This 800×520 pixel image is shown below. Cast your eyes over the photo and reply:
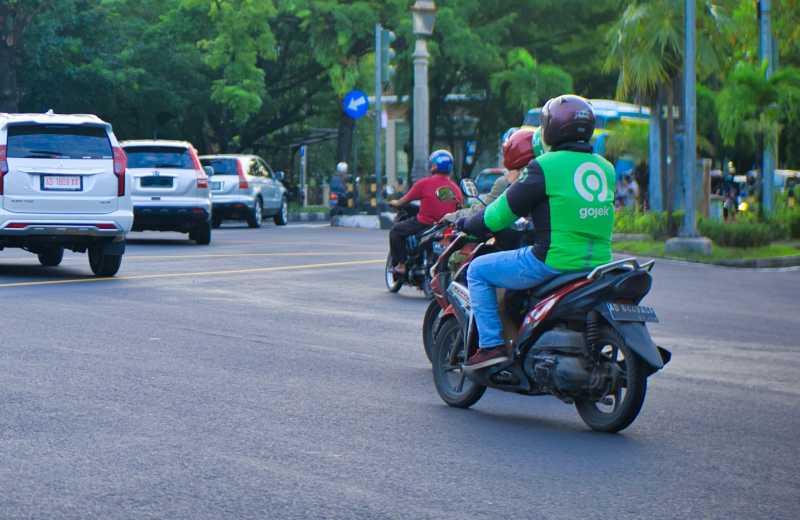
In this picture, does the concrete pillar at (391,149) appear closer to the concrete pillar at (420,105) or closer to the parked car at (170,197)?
the concrete pillar at (420,105)

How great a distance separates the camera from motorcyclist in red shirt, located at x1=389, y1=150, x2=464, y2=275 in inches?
634

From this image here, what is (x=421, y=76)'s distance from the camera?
33.7 m

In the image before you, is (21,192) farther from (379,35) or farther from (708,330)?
(379,35)

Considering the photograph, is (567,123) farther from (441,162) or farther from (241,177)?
(241,177)

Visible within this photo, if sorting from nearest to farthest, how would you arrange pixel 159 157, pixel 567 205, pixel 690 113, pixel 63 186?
1. pixel 567 205
2. pixel 63 186
3. pixel 690 113
4. pixel 159 157

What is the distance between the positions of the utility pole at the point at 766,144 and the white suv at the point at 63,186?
59.6 feet

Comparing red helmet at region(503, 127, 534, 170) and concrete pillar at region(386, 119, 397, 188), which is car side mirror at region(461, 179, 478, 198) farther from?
concrete pillar at region(386, 119, 397, 188)

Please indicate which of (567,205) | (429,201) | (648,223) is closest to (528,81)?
(648,223)

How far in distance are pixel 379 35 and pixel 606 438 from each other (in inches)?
1126

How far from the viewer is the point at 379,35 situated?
36.0 m

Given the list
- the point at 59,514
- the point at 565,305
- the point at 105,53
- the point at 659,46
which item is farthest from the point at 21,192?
the point at 105,53

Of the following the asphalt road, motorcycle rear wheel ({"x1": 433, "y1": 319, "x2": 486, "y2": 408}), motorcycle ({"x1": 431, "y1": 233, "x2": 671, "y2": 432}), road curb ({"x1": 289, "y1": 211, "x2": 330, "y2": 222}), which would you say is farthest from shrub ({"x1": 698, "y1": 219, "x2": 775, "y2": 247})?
motorcycle ({"x1": 431, "y1": 233, "x2": 671, "y2": 432})

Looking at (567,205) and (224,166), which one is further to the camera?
(224,166)

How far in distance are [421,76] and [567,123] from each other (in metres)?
25.5
